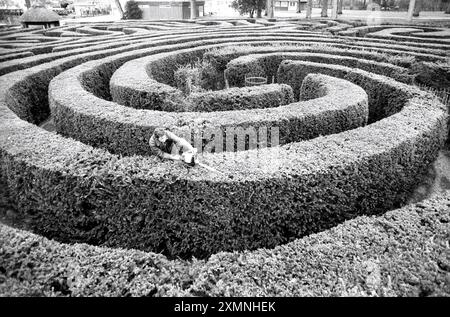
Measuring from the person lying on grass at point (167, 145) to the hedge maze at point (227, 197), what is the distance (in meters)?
0.18

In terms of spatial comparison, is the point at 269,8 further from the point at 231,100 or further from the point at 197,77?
the point at 231,100

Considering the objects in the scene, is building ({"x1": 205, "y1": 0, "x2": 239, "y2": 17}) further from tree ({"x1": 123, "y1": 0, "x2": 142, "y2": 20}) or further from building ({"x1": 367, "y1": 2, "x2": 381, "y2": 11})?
building ({"x1": 367, "y1": 2, "x2": 381, "y2": 11})

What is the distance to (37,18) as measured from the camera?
29.5 metres

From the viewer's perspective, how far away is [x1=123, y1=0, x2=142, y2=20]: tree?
42125 mm

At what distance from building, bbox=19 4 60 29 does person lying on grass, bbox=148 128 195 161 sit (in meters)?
31.8

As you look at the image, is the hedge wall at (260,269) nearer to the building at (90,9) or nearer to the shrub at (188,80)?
the shrub at (188,80)

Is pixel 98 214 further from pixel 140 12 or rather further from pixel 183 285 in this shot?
pixel 140 12

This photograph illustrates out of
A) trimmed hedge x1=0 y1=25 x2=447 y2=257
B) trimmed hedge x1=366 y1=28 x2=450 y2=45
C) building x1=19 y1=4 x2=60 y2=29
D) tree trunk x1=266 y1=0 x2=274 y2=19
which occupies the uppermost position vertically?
tree trunk x1=266 y1=0 x2=274 y2=19

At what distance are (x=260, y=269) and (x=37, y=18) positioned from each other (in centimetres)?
3519

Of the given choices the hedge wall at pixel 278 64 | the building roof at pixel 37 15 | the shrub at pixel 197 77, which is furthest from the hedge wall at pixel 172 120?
the building roof at pixel 37 15

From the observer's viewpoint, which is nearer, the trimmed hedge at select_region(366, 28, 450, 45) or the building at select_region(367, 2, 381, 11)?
the trimmed hedge at select_region(366, 28, 450, 45)

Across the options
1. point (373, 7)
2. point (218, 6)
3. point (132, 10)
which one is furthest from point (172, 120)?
point (218, 6)

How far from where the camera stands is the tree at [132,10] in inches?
→ 1658

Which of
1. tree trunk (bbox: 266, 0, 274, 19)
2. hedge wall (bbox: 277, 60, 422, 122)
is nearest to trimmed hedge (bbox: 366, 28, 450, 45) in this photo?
hedge wall (bbox: 277, 60, 422, 122)
